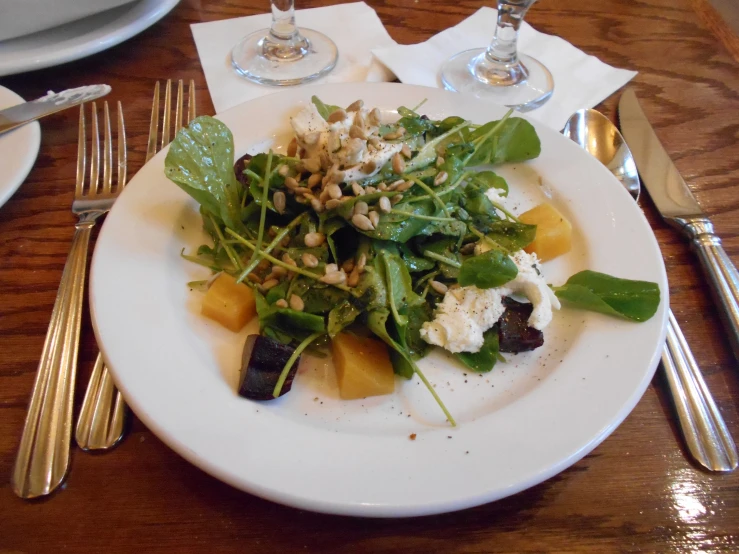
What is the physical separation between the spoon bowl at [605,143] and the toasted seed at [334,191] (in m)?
0.87

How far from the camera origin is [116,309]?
106cm

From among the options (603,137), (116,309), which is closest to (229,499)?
(116,309)

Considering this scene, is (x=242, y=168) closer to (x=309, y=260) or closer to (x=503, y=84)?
(x=309, y=260)

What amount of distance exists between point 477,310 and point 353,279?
0.28m

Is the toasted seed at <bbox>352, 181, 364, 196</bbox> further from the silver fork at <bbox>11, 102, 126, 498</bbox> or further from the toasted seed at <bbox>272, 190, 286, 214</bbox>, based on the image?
the silver fork at <bbox>11, 102, 126, 498</bbox>

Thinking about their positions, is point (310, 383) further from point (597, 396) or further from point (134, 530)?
point (597, 396)

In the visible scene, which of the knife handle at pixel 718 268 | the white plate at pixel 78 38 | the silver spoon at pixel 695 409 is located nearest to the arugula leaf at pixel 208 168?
the white plate at pixel 78 38

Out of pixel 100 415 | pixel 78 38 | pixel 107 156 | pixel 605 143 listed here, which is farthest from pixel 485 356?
pixel 78 38

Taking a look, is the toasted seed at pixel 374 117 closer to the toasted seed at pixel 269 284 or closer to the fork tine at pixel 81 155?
the toasted seed at pixel 269 284

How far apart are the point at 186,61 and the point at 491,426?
1.79m

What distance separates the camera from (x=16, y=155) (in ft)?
4.78

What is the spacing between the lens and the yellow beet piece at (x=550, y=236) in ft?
4.28

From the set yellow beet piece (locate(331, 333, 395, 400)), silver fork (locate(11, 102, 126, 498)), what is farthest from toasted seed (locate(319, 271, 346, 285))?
silver fork (locate(11, 102, 126, 498))

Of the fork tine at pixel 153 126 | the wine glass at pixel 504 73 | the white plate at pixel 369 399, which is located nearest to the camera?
the white plate at pixel 369 399
